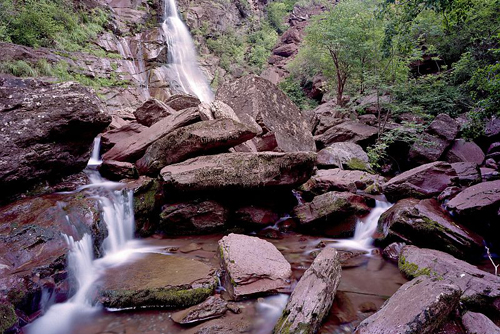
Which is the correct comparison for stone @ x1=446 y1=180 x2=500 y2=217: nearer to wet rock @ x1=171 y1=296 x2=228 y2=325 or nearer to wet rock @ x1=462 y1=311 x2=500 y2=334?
wet rock @ x1=462 y1=311 x2=500 y2=334

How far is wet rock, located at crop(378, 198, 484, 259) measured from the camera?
4691 mm

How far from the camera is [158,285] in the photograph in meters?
3.59

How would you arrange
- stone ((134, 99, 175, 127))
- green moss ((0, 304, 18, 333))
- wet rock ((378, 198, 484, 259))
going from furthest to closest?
1. stone ((134, 99, 175, 127))
2. wet rock ((378, 198, 484, 259))
3. green moss ((0, 304, 18, 333))

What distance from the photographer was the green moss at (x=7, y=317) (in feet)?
9.51

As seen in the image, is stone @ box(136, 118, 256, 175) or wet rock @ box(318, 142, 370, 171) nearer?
stone @ box(136, 118, 256, 175)

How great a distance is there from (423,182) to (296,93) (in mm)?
18460

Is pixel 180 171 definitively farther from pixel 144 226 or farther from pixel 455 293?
pixel 455 293

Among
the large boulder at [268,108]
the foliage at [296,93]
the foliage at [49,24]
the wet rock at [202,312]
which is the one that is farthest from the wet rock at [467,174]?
the foliage at [49,24]

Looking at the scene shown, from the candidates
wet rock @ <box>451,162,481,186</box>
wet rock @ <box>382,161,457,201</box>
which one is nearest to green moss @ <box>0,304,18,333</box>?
wet rock @ <box>382,161,457,201</box>

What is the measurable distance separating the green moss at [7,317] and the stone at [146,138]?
4.30 metres

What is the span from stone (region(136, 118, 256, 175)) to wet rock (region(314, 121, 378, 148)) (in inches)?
268

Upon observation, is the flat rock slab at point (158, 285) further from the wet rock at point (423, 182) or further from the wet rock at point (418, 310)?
the wet rock at point (423, 182)

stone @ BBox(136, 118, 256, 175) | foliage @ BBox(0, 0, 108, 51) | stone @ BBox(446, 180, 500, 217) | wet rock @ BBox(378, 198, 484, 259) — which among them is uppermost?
foliage @ BBox(0, 0, 108, 51)

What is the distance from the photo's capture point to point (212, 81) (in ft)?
78.2
